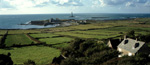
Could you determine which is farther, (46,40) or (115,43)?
(46,40)

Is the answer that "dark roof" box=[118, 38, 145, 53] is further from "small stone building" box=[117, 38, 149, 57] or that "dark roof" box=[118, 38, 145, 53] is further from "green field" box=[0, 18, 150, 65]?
"green field" box=[0, 18, 150, 65]

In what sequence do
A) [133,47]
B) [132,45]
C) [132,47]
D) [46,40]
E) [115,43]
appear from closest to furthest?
[133,47], [132,47], [132,45], [115,43], [46,40]

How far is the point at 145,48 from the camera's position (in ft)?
108

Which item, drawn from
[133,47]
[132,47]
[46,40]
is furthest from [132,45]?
[46,40]

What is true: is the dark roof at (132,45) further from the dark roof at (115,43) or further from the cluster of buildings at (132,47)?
the dark roof at (115,43)

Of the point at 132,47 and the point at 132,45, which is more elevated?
the point at 132,45

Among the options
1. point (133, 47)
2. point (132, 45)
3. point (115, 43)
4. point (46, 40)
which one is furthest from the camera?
point (46, 40)

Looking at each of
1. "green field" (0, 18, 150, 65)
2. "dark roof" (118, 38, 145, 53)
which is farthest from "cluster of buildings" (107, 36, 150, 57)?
"green field" (0, 18, 150, 65)

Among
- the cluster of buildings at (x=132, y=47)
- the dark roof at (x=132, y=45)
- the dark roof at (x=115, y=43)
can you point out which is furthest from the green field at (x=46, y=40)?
the dark roof at (x=132, y=45)

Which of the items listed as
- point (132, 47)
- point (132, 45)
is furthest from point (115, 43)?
point (132, 47)

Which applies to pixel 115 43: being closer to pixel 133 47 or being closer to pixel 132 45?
pixel 132 45

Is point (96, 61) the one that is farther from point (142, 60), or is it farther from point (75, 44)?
point (75, 44)

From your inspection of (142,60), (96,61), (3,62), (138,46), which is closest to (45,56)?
(3,62)

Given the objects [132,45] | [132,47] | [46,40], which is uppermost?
[132,45]
